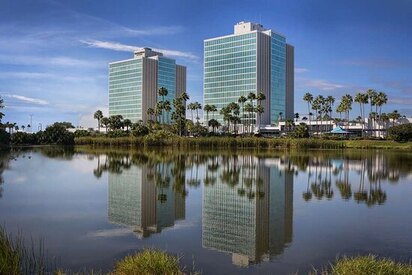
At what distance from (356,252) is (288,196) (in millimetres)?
14785

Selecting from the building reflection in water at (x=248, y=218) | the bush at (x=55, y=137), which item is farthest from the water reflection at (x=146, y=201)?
the bush at (x=55, y=137)

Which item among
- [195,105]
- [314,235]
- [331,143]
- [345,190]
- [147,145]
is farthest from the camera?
[195,105]

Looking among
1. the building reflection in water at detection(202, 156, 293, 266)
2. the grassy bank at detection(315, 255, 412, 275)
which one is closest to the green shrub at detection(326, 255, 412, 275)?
the grassy bank at detection(315, 255, 412, 275)

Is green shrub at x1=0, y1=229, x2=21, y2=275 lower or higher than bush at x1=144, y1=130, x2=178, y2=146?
lower

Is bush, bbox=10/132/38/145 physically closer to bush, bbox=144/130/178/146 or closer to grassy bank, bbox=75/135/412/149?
bush, bbox=144/130/178/146

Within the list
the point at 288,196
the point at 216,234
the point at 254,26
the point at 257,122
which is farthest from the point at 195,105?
the point at 216,234

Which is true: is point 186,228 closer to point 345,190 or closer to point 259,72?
point 345,190

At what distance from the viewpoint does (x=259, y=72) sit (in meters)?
192

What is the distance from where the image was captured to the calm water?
51.7ft

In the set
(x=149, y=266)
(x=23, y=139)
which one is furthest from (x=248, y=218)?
(x=23, y=139)

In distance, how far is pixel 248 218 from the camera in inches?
899

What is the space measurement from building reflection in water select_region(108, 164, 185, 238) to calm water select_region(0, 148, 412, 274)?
6 cm

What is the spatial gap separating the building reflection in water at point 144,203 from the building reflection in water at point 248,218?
2085 millimetres

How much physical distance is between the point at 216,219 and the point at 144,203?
6.48 metres
